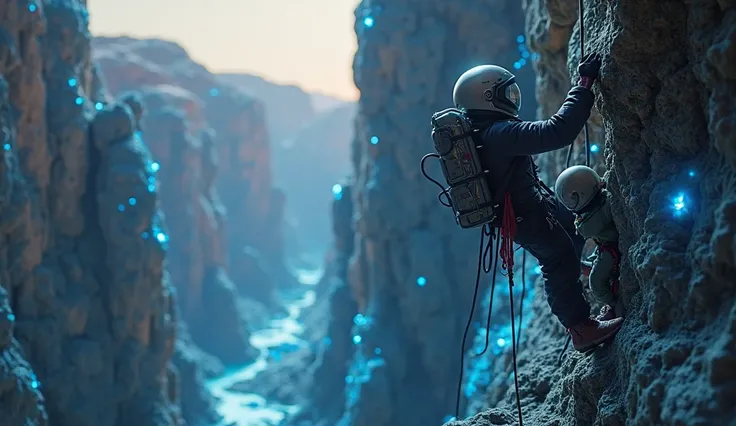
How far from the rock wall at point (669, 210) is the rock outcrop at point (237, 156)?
3823 cm

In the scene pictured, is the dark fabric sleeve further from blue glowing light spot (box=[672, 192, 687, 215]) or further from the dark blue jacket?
blue glowing light spot (box=[672, 192, 687, 215])

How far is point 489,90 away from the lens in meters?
4.71

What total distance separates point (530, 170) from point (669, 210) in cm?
140

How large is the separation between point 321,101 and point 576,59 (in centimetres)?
9624

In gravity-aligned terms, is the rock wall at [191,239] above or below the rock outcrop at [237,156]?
below

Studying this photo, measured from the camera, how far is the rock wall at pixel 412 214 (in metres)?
20.0

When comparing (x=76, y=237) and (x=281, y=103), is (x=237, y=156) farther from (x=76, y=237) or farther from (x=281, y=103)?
(x=281, y=103)

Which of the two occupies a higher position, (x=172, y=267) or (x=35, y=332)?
(x=172, y=267)

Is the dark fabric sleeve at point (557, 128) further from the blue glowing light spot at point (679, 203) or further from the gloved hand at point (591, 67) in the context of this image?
the blue glowing light spot at point (679, 203)

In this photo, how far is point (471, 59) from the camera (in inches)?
801

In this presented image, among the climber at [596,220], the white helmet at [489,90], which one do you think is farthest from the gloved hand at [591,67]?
the climber at [596,220]

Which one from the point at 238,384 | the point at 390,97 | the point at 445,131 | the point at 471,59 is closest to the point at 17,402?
the point at 445,131

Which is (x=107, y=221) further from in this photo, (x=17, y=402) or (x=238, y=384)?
(x=238, y=384)

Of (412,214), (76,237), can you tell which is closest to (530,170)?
(76,237)
